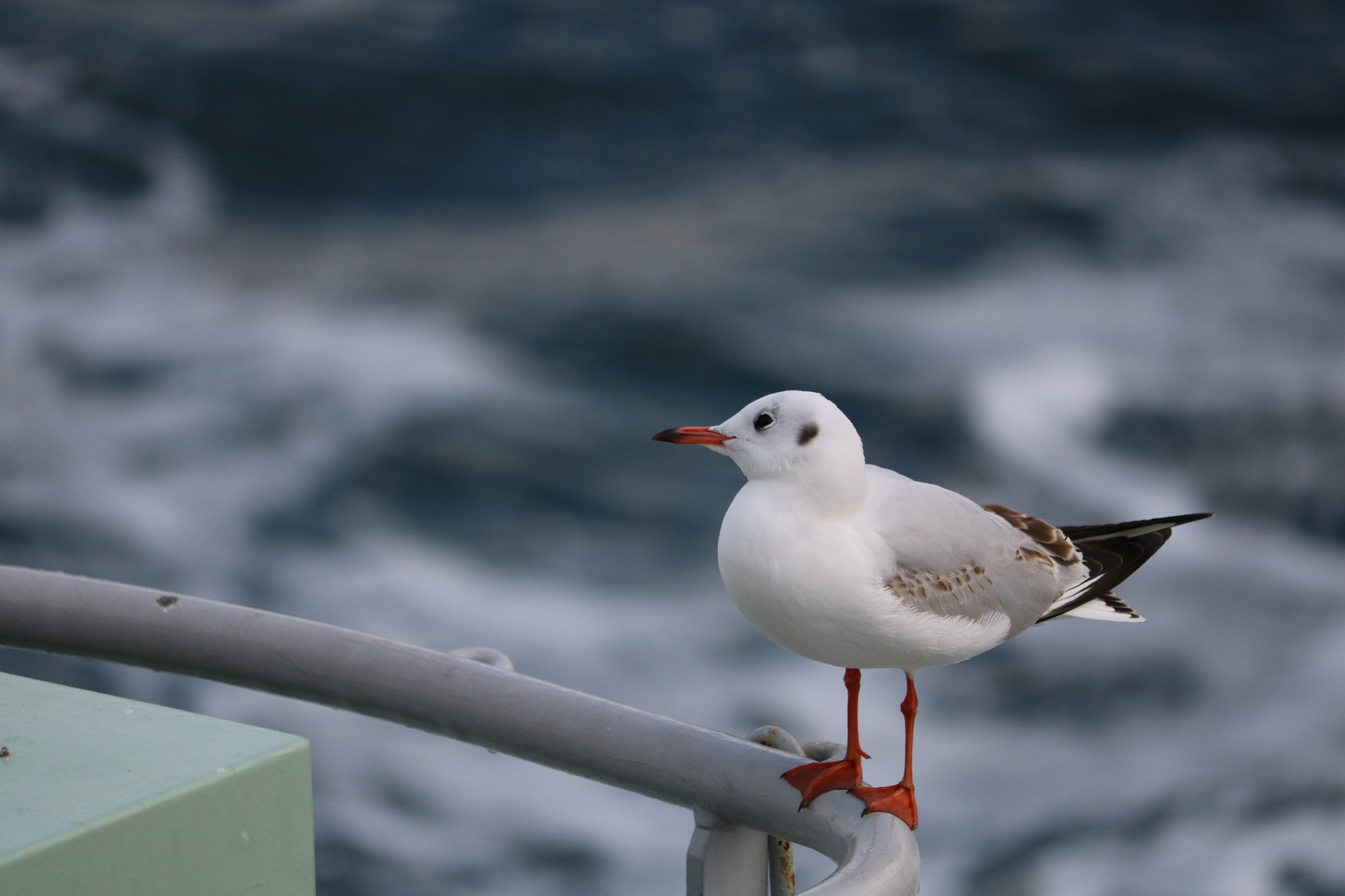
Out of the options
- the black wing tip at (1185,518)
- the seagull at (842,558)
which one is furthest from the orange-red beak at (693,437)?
the black wing tip at (1185,518)

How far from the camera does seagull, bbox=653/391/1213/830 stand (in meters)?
1.68

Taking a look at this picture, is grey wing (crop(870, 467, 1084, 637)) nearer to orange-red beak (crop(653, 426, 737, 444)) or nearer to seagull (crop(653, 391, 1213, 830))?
seagull (crop(653, 391, 1213, 830))

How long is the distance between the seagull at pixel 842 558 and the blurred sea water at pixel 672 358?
525 centimetres

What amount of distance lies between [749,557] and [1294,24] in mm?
12824

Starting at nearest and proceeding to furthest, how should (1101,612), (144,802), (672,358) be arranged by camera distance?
(144,802) → (1101,612) → (672,358)

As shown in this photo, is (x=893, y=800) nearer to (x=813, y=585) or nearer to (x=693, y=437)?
(x=813, y=585)

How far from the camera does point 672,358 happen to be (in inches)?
402

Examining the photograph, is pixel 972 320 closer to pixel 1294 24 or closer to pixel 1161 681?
pixel 1161 681

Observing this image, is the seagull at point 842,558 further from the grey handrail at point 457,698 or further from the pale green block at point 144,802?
the pale green block at point 144,802

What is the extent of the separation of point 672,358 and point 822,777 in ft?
28.1

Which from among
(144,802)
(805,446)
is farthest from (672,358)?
(144,802)

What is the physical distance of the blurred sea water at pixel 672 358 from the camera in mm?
8094

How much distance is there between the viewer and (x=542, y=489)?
948 cm

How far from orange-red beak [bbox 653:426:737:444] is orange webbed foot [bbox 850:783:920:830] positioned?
0.51 m
